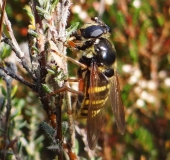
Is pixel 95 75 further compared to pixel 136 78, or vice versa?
pixel 136 78

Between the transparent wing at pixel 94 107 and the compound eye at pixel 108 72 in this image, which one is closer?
the transparent wing at pixel 94 107

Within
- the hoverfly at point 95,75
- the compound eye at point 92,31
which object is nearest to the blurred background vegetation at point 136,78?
the hoverfly at point 95,75

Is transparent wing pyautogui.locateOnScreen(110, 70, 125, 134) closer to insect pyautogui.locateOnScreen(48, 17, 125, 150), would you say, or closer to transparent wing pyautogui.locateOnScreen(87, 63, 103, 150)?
insect pyautogui.locateOnScreen(48, 17, 125, 150)

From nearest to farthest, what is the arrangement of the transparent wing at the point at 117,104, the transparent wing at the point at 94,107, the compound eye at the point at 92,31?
the transparent wing at the point at 94,107 < the compound eye at the point at 92,31 < the transparent wing at the point at 117,104

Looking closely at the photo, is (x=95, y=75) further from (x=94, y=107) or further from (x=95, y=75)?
(x=94, y=107)

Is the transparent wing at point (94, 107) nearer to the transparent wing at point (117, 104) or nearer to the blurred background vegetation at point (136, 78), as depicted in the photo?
the transparent wing at point (117, 104)

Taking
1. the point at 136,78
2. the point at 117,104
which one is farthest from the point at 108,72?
the point at 136,78

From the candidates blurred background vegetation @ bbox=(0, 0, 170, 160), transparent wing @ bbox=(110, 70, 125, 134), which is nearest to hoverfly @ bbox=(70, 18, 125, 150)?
transparent wing @ bbox=(110, 70, 125, 134)

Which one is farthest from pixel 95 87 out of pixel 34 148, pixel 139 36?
pixel 139 36
